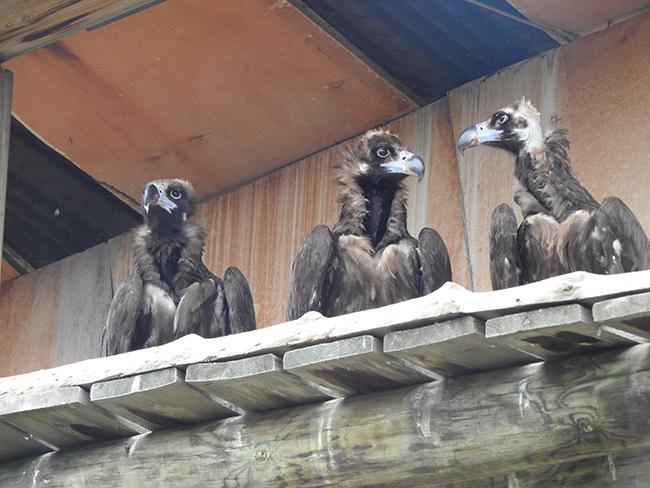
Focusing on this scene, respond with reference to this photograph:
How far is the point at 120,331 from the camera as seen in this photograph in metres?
9.35

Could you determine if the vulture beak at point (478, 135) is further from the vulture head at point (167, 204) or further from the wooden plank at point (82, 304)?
the wooden plank at point (82, 304)

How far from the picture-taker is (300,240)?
1077 cm

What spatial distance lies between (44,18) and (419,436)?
140 inches

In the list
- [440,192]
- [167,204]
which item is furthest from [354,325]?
[440,192]

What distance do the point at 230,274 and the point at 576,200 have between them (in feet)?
6.68

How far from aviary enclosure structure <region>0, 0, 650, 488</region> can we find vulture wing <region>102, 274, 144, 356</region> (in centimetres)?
101

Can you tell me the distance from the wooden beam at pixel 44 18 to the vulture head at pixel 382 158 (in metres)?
1.65

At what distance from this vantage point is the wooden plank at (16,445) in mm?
6719

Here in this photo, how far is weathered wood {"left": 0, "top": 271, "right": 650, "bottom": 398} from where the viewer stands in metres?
5.42

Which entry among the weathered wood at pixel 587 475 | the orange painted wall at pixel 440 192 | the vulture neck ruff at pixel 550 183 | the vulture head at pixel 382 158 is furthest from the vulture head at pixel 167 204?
the weathered wood at pixel 587 475

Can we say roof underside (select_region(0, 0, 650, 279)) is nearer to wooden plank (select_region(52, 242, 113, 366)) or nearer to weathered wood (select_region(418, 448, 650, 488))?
wooden plank (select_region(52, 242, 113, 366))

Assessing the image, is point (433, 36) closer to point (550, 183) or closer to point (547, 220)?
point (550, 183)

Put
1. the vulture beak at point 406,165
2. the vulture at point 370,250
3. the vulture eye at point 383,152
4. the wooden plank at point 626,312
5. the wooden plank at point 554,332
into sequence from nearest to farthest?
the wooden plank at point 626,312 < the wooden plank at point 554,332 < the vulture at point 370,250 < the vulture beak at point 406,165 < the vulture eye at point 383,152

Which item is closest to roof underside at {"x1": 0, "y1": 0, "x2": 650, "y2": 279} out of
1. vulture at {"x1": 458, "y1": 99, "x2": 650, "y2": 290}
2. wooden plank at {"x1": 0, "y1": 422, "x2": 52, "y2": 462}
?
vulture at {"x1": 458, "y1": 99, "x2": 650, "y2": 290}
